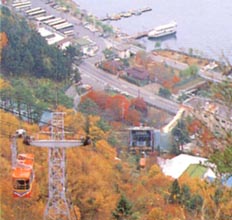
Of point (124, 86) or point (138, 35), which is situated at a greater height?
point (138, 35)

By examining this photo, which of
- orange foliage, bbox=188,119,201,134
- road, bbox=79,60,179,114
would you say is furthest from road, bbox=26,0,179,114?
orange foliage, bbox=188,119,201,134

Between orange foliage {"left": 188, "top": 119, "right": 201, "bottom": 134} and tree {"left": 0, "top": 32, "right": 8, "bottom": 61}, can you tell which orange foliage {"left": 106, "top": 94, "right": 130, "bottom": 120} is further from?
orange foliage {"left": 188, "top": 119, "right": 201, "bottom": 134}

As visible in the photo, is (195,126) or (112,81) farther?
(112,81)

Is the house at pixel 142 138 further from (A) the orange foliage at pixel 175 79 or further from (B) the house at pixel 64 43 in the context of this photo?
(B) the house at pixel 64 43

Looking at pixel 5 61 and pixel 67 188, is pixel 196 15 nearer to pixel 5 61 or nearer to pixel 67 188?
pixel 5 61

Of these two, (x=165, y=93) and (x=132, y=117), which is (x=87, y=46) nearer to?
(x=165, y=93)

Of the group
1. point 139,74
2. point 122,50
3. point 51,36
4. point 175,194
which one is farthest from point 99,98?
point 175,194
